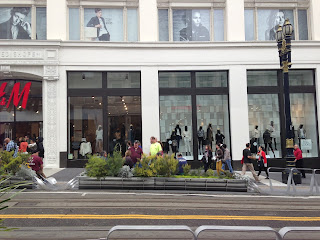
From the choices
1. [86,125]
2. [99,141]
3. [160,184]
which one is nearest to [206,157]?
[160,184]

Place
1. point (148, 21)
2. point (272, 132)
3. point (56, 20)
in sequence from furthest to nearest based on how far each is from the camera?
point (272, 132) < point (148, 21) < point (56, 20)

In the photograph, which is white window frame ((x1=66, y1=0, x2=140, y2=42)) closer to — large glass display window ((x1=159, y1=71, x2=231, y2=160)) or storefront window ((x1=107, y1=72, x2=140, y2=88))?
storefront window ((x1=107, y1=72, x2=140, y2=88))

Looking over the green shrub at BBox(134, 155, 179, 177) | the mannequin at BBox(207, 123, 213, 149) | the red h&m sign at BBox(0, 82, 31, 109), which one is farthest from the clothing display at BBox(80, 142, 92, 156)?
the green shrub at BBox(134, 155, 179, 177)

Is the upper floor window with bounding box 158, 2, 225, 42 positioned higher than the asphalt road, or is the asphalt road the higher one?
the upper floor window with bounding box 158, 2, 225, 42

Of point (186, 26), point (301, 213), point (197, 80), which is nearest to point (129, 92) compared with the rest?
point (197, 80)

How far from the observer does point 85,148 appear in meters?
18.8

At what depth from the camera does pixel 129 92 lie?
19250mm

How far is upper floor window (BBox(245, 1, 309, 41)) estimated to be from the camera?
19.8 metres

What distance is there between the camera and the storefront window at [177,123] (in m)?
19.3

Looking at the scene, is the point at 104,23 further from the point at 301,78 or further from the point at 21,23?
the point at 301,78

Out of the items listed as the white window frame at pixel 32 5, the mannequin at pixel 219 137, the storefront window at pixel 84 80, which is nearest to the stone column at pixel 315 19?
the mannequin at pixel 219 137

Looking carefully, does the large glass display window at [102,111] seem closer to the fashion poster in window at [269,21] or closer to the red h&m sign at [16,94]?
the red h&m sign at [16,94]

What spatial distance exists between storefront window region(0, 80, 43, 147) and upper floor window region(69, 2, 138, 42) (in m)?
4.28

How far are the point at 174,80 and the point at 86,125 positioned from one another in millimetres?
6221
